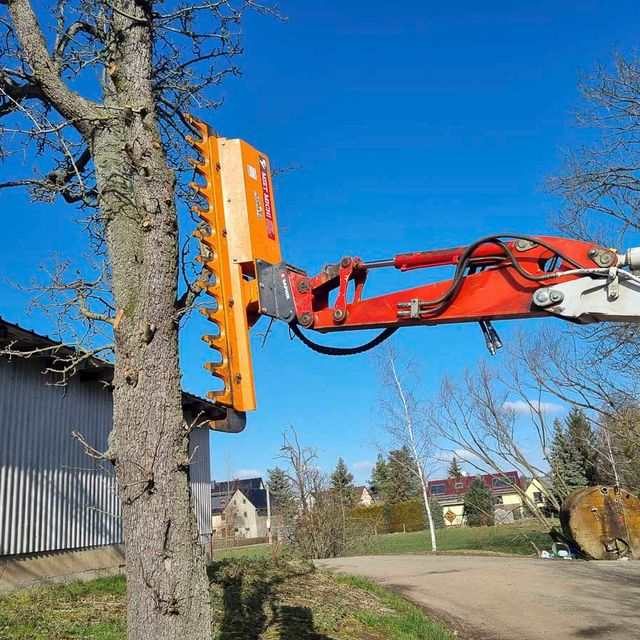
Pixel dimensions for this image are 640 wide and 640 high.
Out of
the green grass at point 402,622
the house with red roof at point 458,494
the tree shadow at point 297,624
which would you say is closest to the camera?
the tree shadow at point 297,624

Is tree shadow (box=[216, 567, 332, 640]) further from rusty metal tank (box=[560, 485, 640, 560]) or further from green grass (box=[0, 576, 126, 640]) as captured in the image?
rusty metal tank (box=[560, 485, 640, 560])

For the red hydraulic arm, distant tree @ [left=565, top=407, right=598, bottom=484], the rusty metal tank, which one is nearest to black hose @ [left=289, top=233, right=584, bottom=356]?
the red hydraulic arm

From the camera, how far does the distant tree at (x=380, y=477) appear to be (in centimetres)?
6525

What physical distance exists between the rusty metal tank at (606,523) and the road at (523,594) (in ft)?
2.89

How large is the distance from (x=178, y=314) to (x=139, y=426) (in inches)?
28.5

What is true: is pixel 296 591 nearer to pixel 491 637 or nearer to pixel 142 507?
pixel 491 637

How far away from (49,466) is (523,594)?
8162mm

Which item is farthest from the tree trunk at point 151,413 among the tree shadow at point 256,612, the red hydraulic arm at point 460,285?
the tree shadow at point 256,612

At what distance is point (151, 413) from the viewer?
3.75m

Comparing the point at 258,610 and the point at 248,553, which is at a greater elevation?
the point at 248,553

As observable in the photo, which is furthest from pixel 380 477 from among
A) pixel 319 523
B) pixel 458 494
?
pixel 319 523

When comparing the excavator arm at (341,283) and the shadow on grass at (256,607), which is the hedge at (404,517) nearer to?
the shadow on grass at (256,607)

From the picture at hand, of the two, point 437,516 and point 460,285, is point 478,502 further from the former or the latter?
point 460,285

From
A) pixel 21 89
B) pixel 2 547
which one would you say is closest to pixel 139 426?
pixel 21 89
